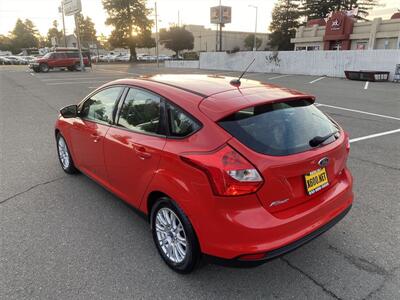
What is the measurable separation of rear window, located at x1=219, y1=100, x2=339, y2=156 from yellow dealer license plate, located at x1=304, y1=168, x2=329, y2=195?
21 centimetres

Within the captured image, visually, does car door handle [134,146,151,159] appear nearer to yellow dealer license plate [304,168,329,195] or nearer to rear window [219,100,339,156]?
rear window [219,100,339,156]

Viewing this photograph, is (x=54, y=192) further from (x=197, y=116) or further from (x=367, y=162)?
(x=367, y=162)

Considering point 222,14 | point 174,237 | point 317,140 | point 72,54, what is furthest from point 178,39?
point 174,237

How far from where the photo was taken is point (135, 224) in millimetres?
3611

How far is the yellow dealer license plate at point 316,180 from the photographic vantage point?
8.45ft

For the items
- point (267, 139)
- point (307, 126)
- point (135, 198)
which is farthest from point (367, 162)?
point (135, 198)

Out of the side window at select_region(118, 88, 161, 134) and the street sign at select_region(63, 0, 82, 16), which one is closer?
the side window at select_region(118, 88, 161, 134)

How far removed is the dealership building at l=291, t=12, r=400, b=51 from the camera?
111 ft

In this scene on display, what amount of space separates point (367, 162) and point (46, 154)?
5.48m

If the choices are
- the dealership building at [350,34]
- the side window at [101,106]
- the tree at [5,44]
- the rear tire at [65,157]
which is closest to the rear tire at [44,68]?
the rear tire at [65,157]

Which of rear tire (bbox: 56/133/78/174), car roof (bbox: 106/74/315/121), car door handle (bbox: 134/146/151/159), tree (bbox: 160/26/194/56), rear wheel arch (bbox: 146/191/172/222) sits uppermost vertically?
tree (bbox: 160/26/194/56)

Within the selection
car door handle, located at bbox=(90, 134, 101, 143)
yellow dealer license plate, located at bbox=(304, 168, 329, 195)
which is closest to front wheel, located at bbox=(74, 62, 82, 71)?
car door handle, located at bbox=(90, 134, 101, 143)

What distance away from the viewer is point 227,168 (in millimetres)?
2275

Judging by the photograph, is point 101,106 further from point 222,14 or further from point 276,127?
point 222,14
